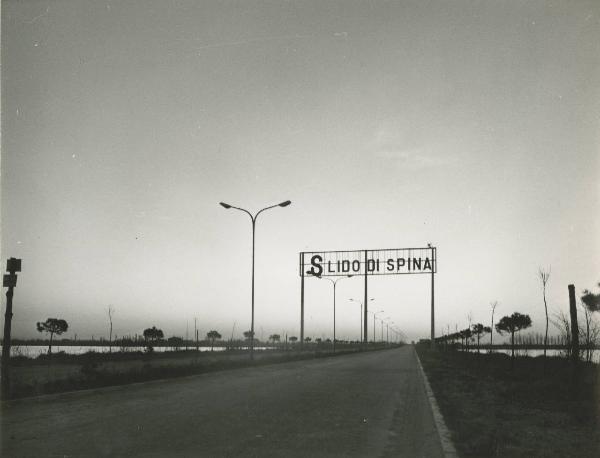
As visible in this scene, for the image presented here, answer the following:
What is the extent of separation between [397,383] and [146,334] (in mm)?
92465

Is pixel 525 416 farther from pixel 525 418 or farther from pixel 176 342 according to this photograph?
pixel 176 342

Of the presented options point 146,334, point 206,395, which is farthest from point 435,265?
point 146,334

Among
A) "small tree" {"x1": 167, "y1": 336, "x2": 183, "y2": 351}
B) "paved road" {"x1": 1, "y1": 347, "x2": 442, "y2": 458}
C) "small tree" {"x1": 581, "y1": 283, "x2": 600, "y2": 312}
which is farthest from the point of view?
"small tree" {"x1": 167, "y1": 336, "x2": 183, "y2": 351}

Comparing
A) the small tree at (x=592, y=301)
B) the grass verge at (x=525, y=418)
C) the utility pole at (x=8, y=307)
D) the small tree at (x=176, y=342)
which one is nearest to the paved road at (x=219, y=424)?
the grass verge at (x=525, y=418)

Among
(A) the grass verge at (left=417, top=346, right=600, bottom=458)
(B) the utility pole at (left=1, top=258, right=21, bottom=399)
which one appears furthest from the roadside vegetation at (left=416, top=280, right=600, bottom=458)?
(B) the utility pole at (left=1, top=258, right=21, bottom=399)

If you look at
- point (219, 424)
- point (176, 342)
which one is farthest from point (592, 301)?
point (176, 342)

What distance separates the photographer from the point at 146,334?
10556cm

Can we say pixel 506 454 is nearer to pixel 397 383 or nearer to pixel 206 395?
pixel 206 395

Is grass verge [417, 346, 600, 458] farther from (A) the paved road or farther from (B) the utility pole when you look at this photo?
(B) the utility pole

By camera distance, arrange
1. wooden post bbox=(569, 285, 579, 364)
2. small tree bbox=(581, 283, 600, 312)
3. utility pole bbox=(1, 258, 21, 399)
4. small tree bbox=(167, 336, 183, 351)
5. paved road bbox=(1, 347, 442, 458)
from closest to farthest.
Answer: paved road bbox=(1, 347, 442, 458) < utility pole bbox=(1, 258, 21, 399) < wooden post bbox=(569, 285, 579, 364) < small tree bbox=(581, 283, 600, 312) < small tree bbox=(167, 336, 183, 351)

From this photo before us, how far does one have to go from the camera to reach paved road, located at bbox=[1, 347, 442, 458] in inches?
309

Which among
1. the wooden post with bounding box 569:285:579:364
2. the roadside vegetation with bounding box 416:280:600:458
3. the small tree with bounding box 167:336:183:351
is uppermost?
the wooden post with bounding box 569:285:579:364

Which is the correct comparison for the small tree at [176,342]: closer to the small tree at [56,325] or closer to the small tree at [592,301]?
the small tree at [56,325]

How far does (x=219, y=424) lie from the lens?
9828mm
